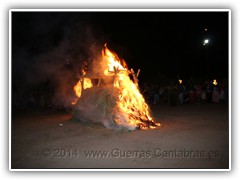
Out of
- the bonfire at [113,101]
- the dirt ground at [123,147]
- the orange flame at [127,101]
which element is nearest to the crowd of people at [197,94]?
the bonfire at [113,101]

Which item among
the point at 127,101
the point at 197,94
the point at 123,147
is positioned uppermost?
the point at 197,94

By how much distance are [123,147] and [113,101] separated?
3732mm

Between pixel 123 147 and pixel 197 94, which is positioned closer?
pixel 123 147

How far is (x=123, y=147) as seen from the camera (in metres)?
7.89

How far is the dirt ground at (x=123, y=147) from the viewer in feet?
21.4

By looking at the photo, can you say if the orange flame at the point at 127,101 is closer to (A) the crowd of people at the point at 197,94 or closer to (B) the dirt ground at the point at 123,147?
(B) the dirt ground at the point at 123,147

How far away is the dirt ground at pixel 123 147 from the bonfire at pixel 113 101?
0.55m

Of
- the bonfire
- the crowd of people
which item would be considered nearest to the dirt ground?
the bonfire

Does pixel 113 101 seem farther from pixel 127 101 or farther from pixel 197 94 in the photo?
pixel 197 94

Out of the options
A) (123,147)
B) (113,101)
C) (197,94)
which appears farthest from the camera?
(197,94)

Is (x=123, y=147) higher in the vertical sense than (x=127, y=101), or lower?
lower

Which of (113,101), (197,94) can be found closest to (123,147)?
(113,101)

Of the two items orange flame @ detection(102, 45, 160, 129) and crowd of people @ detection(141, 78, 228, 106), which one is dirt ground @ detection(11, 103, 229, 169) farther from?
crowd of people @ detection(141, 78, 228, 106)
